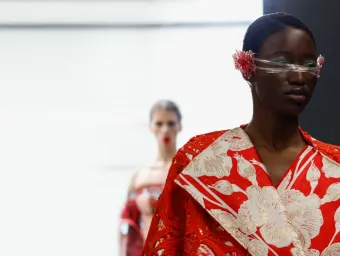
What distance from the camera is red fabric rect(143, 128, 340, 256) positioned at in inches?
56.6

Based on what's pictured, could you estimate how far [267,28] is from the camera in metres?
1.54

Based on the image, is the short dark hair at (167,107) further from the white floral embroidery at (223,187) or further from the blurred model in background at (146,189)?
the white floral embroidery at (223,187)

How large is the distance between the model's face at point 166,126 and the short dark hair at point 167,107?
12 mm

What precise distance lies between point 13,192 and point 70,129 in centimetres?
36

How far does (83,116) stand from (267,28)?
1.86 m

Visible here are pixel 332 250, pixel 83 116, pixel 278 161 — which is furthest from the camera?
pixel 83 116

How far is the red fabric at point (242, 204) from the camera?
1.44 meters

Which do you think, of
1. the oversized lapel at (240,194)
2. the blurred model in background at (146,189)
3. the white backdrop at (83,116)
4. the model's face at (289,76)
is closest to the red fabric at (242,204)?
the oversized lapel at (240,194)

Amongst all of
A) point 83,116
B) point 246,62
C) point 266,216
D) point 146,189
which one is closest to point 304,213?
point 266,216

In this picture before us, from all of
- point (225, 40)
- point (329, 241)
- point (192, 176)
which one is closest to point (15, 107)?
point (225, 40)

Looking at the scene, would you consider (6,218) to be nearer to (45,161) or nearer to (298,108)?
(45,161)

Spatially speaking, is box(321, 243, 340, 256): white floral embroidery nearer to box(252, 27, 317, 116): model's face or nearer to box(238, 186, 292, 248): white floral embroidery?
box(238, 186, 292, 248): white floral embroidery

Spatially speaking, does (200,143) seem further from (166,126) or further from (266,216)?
(166,126)

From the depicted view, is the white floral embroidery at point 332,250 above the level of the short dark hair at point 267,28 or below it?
below
